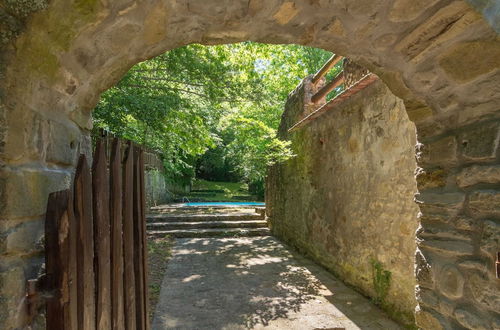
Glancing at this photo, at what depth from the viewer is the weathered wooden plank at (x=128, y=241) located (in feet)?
5.04

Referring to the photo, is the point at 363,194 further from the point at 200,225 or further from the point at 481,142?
the point at 200,225

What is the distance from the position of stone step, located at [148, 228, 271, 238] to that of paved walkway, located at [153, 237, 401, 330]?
5.34 ft

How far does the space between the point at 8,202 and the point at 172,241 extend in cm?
637

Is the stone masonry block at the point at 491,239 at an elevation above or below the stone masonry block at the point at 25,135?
below

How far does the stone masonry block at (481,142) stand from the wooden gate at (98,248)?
1.54 meters

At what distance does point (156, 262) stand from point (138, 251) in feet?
12.0

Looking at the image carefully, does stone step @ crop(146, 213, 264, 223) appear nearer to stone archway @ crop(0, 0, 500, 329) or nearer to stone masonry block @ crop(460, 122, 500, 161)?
stone archway @ crop(0, 0, 500, 329)

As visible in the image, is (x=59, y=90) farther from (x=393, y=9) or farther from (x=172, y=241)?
(x=172, y=241)

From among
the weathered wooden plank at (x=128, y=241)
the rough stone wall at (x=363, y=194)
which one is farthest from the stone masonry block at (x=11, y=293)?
the rough stone wall at (x=363, y=194)

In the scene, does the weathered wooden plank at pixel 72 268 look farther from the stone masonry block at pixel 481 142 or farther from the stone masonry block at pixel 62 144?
the stone masonry block at pixel 481 142

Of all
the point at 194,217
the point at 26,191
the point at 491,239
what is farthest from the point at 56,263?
the point at 194,217

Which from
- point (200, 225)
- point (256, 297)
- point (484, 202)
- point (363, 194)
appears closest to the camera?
point (484, 202)

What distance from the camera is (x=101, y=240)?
4.09 feet

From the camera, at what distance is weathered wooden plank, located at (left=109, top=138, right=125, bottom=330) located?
1.37 m
